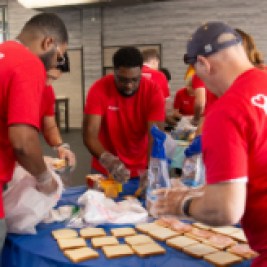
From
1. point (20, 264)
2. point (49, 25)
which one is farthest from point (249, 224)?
point (49, 25)

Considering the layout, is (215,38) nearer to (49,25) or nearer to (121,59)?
(49,25)

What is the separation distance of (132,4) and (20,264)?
742 cm

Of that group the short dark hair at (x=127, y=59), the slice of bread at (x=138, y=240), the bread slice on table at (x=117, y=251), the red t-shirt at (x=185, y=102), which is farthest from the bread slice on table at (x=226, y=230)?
the red t-shirt at (x=185, y=102)

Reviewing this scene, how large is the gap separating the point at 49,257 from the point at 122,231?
1.05 feet

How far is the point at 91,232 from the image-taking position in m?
1.46

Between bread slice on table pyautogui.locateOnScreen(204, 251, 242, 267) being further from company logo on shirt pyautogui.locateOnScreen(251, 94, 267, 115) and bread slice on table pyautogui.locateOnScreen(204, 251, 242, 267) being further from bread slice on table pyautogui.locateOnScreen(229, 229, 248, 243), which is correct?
company logo on shirt pyautogui.locateOnScreen(251, 94, 267, 115)

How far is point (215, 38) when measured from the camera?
3.32 feet

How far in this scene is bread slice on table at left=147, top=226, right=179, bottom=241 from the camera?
1411 millimetres

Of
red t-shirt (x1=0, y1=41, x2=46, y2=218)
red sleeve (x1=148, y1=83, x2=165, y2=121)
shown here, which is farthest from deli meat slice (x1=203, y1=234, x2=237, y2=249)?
red sleeve (x1=148, y1=83, x2=165, y2=121)

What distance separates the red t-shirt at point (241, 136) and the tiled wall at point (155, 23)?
22.5ft

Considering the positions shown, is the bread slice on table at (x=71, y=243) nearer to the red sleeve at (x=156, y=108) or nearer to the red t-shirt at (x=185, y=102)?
the red sleeve at (x=156, y=108)

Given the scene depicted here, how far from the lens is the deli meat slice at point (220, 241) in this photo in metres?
1.36

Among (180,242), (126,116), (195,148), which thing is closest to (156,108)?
(126,116)

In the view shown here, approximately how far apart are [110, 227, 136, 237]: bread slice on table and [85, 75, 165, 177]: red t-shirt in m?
0.83
